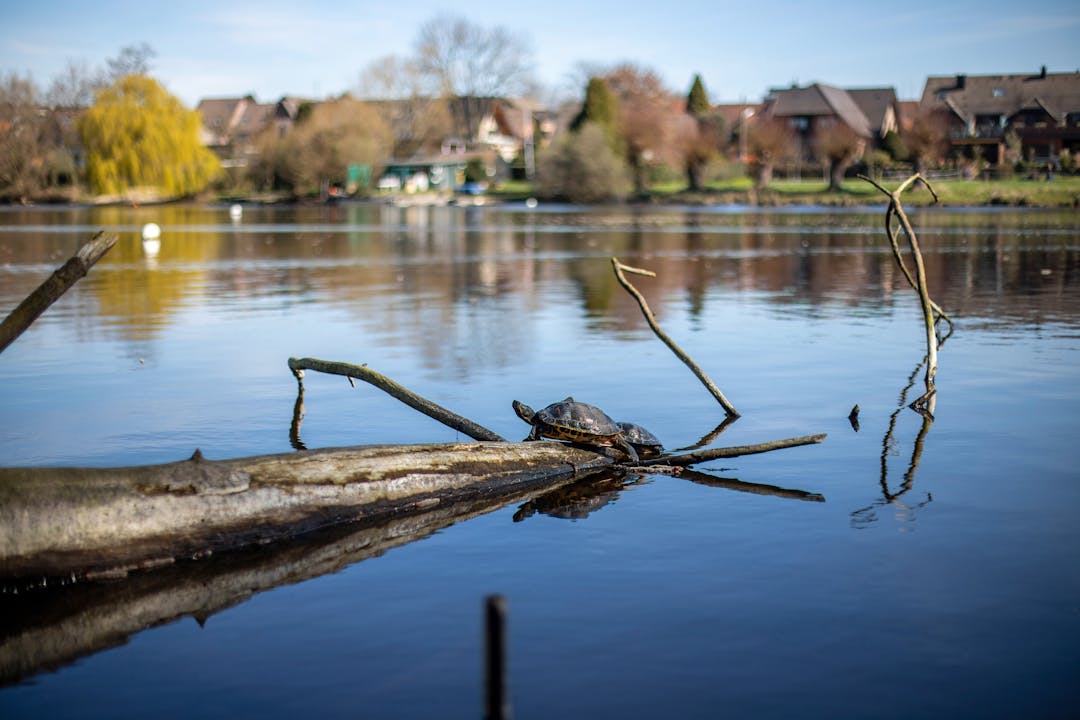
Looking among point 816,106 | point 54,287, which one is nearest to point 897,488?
point 54,287

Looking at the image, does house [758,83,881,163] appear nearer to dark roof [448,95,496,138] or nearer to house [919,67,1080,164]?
house [919,67,1080,164]

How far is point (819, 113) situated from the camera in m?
120

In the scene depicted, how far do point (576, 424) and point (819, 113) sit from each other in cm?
11603

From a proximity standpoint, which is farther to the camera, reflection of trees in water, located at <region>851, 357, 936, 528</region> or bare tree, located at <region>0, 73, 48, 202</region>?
bare tree, located at <region>0, 73, 48, 202</region>

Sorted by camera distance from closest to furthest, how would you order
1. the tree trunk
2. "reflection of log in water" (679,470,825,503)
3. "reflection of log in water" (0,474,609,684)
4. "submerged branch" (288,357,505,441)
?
1. "reflection of log in water" (0,474,609,684)
2. "reflection of log in water" (679,470,825,503)
3. "submerged branch" (288,357,505,441)
4. the tree trunk

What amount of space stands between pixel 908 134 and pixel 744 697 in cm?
11008

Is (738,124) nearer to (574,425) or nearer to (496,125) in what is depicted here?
(496,125)

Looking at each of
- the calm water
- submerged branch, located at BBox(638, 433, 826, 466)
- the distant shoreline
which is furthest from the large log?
the distant shoreline

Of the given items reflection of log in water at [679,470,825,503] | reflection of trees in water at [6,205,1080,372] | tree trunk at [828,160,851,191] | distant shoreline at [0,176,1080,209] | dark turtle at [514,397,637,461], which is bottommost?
reflection of log in water at [679,470,825,503]

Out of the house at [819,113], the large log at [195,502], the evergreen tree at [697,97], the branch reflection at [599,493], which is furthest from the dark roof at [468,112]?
the large log at [195,502]

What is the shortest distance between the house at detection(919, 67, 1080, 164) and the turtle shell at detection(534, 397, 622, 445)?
101m

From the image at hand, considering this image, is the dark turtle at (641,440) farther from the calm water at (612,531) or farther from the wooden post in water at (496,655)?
the wooden post in water at (496,655)

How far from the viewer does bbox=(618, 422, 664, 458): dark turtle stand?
11.5 metres

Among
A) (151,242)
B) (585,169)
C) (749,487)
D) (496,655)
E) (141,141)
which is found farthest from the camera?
(585,169)
